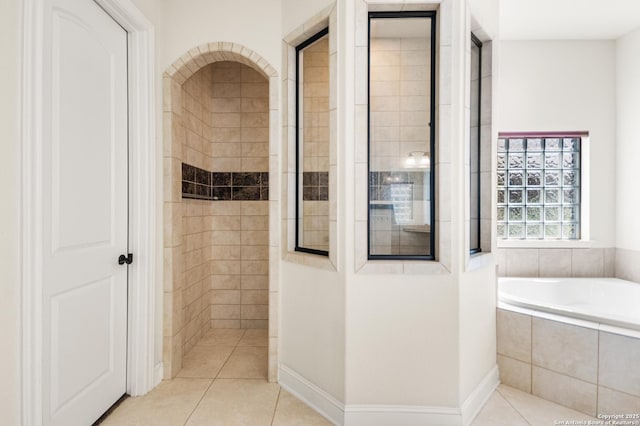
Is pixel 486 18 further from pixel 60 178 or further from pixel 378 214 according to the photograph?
pixel 60 178

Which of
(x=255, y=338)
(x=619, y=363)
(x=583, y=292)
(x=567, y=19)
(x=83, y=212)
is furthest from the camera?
(x=255, y=338)

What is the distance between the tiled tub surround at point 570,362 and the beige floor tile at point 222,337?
2.12 m

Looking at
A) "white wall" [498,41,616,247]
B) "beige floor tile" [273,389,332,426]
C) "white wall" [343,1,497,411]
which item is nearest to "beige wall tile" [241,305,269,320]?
"beige floor tile" [273,389,332,426]

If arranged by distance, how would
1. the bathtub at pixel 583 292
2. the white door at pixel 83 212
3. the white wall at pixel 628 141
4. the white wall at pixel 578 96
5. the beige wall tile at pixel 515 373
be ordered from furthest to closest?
the white wall at pixel 578 96
the white wall at pixel 628 141
the bathtub at pixel 583 292
the beige wall tile at pixel 515 373
the white door at pixel 83 212

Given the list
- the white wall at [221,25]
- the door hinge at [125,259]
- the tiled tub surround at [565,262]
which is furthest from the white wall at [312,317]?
the tiled tub surround at [565,262]

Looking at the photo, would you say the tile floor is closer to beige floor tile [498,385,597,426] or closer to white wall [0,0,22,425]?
beige floor tile [498,385,597,426]

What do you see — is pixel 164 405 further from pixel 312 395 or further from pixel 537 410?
pixel 537 410

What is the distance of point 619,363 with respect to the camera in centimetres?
190

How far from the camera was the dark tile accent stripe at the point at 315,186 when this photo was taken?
6.95ft

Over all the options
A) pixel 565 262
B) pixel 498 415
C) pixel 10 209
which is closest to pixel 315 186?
pixel 10 209

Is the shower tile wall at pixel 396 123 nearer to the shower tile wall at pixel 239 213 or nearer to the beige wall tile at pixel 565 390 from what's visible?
the beige wall tile at pixel 565 390

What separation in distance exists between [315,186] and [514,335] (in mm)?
1617

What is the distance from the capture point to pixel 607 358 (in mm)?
1939

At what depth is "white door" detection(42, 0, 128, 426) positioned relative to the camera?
5.19 feet
